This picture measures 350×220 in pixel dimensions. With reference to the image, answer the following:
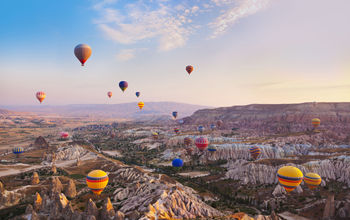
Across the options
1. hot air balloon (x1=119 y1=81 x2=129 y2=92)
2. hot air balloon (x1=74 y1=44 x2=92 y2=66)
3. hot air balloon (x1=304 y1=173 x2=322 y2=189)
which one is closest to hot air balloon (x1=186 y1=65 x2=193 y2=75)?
hot air balloon (x1=119 y1=81 x2=129 y2=92)

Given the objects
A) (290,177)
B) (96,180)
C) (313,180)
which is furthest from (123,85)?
(313,180)

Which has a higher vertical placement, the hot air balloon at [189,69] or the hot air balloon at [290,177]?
the hot air balloon at [189,69]

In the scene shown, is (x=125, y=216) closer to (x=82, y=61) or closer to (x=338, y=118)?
(x=82, y=61)

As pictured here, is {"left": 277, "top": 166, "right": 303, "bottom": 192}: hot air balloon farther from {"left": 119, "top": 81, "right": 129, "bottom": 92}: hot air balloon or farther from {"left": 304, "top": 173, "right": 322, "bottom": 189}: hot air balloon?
{"left": 119, "top": 81, "right": 129, "bottom": 92}: hot air balloon

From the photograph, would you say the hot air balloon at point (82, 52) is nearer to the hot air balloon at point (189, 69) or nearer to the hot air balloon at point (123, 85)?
the hot air balloon at point (123, 85)

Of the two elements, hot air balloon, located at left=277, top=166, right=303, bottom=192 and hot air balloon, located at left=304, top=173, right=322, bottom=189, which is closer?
hot air balloon, located at left=277, top=166, right=303, bottom=192

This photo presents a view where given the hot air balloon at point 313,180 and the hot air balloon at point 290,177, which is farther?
the hot air balloon at point 313,180

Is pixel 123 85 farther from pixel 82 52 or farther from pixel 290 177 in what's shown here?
pixel 290 177

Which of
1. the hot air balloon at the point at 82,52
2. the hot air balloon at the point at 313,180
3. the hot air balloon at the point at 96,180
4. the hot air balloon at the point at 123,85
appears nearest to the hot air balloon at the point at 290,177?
the hot air balloon at the point at 313,180
